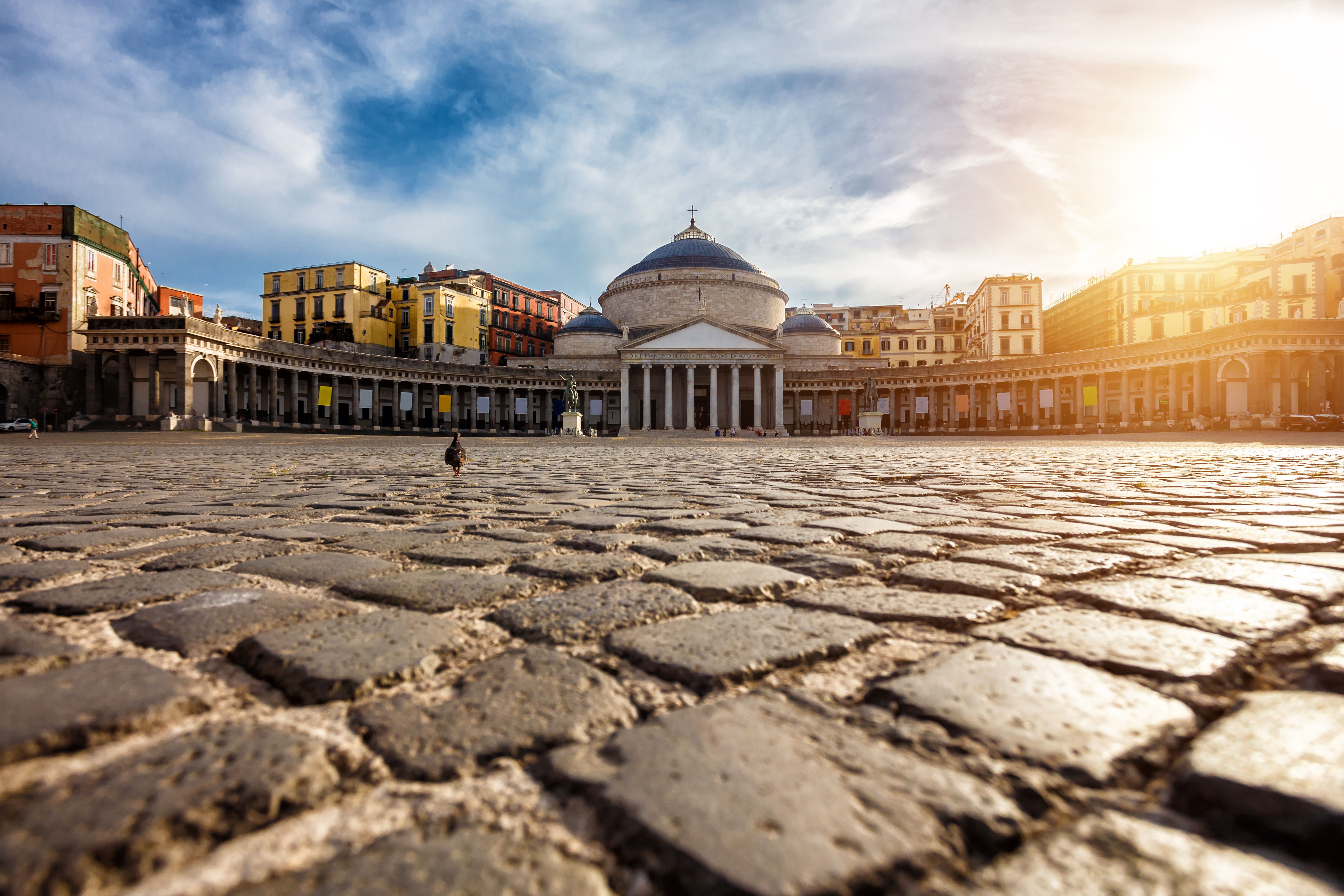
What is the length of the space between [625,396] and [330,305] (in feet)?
78.8

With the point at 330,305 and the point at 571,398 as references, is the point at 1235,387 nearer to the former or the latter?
the point at 571,398

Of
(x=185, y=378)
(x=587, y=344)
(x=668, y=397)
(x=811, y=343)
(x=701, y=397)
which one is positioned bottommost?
(x=185, y=378)

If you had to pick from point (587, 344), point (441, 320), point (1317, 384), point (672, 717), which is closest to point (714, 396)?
point (587, 344)

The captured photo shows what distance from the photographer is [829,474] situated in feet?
25.3

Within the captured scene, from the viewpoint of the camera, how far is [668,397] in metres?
46.7

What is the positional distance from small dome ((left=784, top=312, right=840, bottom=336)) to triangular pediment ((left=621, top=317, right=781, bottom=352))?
10.1 metres

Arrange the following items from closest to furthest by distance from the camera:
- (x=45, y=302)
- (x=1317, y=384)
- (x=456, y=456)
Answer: (x=456, y=456) → (x=1317, y=384) → (x=45, y=302)

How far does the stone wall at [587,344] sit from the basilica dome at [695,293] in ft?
7.51

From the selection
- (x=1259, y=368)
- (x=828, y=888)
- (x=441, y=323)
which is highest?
(x=441, y=323)

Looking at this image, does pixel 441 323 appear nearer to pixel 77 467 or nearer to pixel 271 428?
pixel 271 428

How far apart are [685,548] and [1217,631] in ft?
5.62

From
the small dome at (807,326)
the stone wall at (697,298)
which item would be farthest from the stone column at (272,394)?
the small dome at (807,326)

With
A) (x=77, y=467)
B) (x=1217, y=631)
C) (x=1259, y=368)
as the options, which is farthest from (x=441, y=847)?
(x=1259, y=368)

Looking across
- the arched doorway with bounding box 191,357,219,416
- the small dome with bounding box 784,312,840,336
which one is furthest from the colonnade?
the arched doorway with bounding box 191,357,219,416
